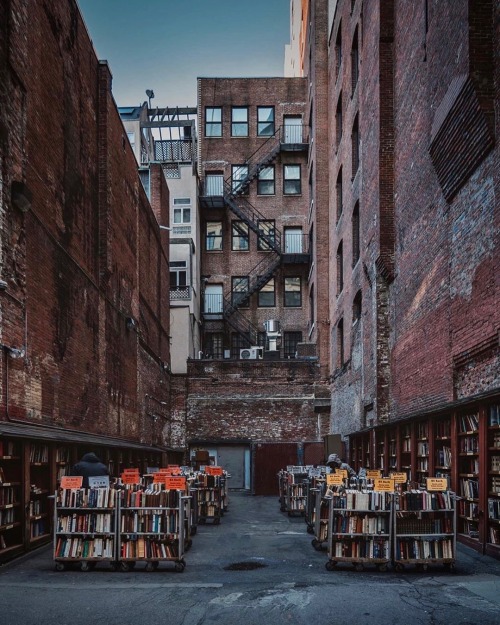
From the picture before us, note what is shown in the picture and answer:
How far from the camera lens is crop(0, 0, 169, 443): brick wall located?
14227mm

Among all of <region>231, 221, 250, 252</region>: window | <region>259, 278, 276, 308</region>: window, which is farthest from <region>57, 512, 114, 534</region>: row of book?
<region>231, 221, 250, 252</region>: window

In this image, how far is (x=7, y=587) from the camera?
32.0 feet

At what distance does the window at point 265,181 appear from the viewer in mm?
44969

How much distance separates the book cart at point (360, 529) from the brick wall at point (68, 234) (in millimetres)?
6116

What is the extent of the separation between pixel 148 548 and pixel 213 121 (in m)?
37.0

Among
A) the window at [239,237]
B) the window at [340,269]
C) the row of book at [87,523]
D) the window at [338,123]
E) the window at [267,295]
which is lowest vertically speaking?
the row of book at [87,523]

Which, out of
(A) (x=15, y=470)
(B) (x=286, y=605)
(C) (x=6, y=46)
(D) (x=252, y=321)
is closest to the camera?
(B) (x=286, y=605)

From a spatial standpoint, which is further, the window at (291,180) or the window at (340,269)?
the window at (291,180)

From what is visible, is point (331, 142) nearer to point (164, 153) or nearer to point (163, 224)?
point (163, 224)

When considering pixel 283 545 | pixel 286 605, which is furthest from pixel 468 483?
pixel 286 605

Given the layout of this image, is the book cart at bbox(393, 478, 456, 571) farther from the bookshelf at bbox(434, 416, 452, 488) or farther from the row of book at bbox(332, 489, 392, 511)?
the bookshelf at bbox(434, 416, 452, 488)

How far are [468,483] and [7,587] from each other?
304 inches

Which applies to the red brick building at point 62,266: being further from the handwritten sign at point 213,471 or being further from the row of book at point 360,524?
the row of book at point 360,524

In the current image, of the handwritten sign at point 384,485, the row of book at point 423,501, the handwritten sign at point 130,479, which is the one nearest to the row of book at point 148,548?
the handwritten sign at point 130,479
